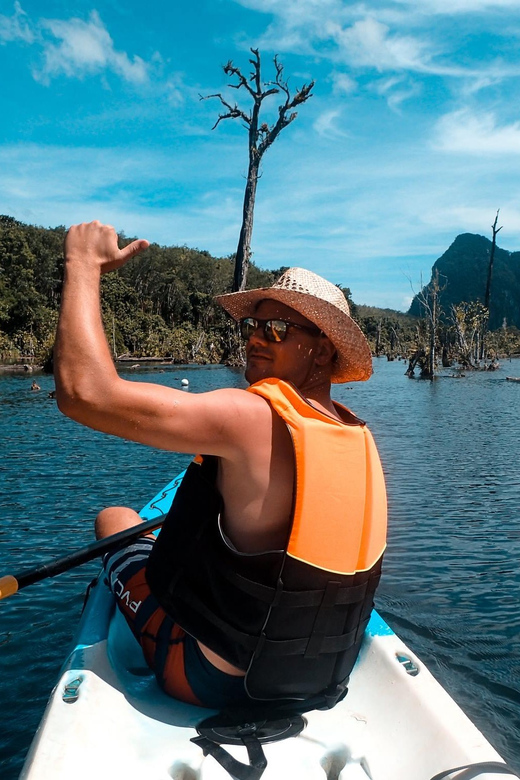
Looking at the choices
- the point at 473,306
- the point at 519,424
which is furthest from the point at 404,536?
the point at 473,306

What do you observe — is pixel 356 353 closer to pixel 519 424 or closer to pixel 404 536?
pixel 404 536

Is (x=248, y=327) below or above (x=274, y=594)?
above

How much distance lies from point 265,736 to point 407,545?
4.44 metres

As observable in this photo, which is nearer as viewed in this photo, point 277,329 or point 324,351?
point 277,329

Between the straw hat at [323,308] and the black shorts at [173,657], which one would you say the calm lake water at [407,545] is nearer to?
the black shorts at [173,657]

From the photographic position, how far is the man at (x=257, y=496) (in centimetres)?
165

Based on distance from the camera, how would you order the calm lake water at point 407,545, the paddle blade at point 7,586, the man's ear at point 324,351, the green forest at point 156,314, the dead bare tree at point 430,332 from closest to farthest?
the man's ear at point 324,351, the paddle blade at point 7,586, the calm lake water at point 407,545, the dead bare tree at point 430,332, the green forest at point 156,314

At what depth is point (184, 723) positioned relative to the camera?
7.36 ft

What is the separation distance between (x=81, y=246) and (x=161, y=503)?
3409mm

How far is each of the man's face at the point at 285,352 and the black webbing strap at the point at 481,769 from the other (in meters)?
1.24

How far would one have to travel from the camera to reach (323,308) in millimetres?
2174

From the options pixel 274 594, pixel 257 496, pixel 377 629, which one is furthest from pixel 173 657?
pixel 377 629

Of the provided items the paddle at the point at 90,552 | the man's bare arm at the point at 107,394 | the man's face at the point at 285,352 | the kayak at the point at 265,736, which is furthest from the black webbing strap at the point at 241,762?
the paddle at the point at 90,552

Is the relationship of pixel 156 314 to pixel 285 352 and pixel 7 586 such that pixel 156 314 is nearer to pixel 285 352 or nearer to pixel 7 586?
pixel 7 586
